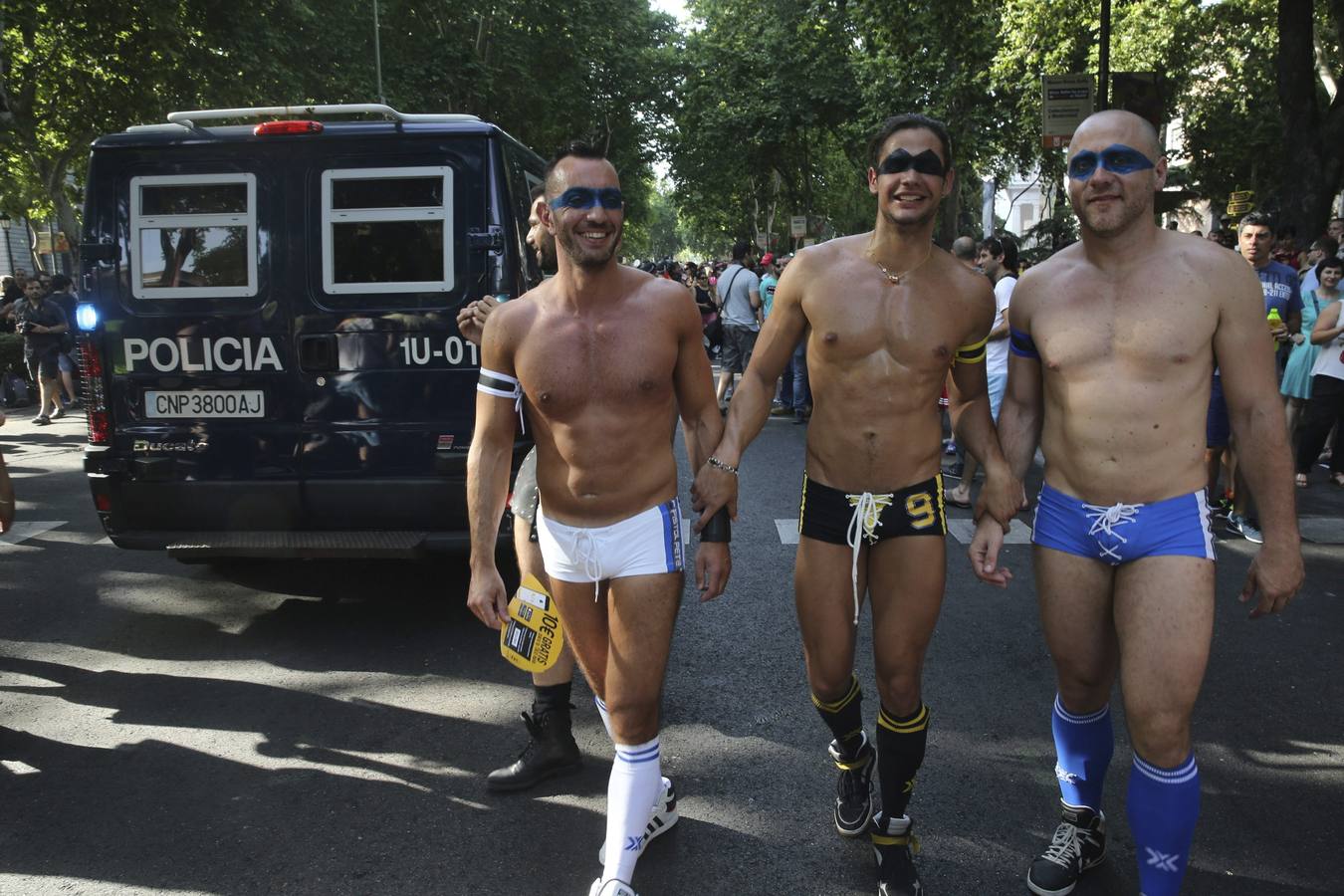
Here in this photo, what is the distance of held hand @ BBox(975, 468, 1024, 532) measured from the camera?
118 inches

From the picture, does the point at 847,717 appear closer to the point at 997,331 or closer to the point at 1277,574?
the point at 1277,574

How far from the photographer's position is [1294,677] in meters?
4.64

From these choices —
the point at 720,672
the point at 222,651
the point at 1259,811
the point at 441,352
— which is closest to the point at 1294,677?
the point at 1259,811

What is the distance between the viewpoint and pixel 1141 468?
2.79 meters

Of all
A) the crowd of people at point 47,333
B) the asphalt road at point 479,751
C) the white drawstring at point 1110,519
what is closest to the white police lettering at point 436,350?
the asphalt road at point 479,751

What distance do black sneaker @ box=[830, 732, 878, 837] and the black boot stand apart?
102 centimetres

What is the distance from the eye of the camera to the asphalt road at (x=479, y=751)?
3.16 meters

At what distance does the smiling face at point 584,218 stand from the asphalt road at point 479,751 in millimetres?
1833

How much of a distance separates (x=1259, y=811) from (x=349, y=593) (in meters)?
4.64

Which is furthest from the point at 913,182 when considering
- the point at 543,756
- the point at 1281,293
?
the point at 1281,293

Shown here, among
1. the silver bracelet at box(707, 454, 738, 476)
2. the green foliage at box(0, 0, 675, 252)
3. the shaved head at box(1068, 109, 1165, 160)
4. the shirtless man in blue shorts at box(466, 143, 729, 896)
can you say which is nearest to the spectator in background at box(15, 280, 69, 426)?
the green foliage at box(0, 0, 675, 252)

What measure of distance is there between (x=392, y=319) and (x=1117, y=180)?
3.44 meters

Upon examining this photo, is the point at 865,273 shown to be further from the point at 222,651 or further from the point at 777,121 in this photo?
the point at 777,121

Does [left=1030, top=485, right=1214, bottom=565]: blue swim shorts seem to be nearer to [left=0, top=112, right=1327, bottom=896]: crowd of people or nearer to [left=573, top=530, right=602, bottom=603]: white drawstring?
[left=0, top=112, right=1327, bottom=896]: crowd of people
